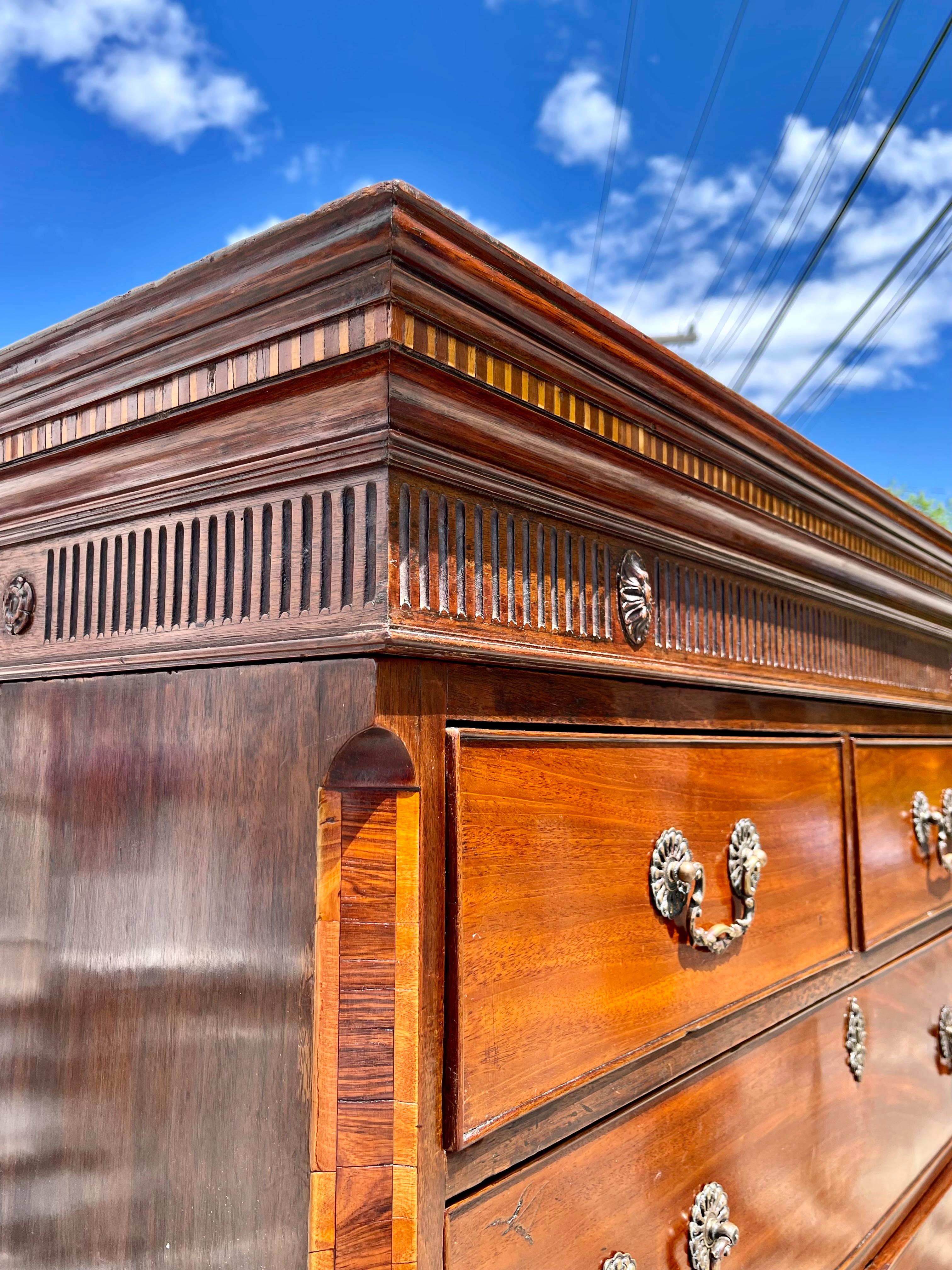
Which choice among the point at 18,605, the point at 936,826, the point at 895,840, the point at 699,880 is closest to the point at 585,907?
the point at 699,880

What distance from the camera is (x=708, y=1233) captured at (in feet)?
1.79

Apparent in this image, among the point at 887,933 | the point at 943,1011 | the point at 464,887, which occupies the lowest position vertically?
the point at 943,1011

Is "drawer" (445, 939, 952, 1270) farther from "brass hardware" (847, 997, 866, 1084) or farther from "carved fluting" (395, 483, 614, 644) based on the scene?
"carved fluting" (395, 483, 614, 644)

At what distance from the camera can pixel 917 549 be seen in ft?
2.89

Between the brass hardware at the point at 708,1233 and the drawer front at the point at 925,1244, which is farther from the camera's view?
the drawer front at the point at 925,1244

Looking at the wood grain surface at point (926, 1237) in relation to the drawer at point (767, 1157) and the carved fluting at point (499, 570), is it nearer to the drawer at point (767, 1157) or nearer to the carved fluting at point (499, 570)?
the drawer at point (767, 1157)

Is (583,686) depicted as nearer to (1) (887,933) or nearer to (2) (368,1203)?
(2) (368,1203)

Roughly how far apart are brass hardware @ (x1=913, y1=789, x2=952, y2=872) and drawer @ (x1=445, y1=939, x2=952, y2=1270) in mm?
102

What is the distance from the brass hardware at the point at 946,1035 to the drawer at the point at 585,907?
418 millimetres

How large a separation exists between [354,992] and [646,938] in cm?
21

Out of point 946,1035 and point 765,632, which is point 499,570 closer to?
point 765,632

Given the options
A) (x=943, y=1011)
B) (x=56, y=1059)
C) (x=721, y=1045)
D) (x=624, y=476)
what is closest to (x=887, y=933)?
(x=943, y=1011)

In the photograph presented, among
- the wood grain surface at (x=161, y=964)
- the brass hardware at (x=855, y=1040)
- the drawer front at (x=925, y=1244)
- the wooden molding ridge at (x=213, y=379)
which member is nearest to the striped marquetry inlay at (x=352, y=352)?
the wooden molding ridge at (x=213, y=379)

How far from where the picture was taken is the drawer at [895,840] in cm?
81
